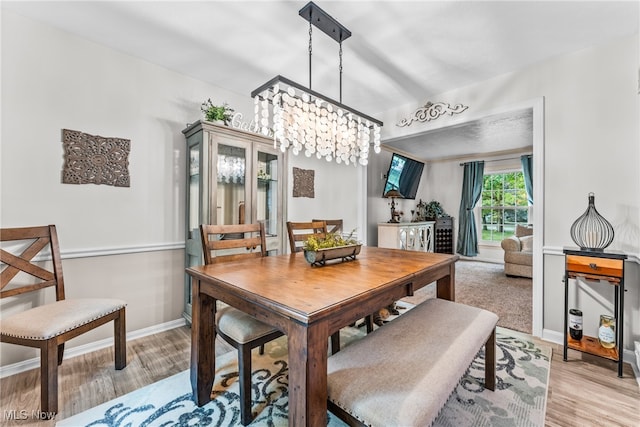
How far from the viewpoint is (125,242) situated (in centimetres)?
231

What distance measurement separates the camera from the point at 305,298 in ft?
3.48

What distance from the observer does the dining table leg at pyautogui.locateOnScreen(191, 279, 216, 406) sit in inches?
58.9

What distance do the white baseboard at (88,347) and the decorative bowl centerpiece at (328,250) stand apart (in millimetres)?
1716

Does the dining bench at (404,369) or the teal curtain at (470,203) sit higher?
the teal curtain at (470,203)

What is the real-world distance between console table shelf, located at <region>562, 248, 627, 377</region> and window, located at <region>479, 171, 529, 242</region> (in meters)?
4.38

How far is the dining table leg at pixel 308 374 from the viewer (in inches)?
36.1

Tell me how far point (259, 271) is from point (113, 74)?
211cm

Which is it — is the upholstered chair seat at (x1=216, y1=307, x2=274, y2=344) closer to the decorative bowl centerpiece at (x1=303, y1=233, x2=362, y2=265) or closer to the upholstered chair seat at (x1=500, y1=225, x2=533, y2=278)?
the decorative bowl centerpiece at (x1=303, y1=233, x2=362, y2=265)

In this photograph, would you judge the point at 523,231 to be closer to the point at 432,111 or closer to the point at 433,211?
the point at 433,211

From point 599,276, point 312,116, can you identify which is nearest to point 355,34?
point 312,116

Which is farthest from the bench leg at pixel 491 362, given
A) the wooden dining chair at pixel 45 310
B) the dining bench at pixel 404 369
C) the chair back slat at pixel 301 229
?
the wooden dining chair at pixel 45 310

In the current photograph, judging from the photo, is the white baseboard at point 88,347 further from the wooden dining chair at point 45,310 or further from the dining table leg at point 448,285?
the dining table leg at point 448,285

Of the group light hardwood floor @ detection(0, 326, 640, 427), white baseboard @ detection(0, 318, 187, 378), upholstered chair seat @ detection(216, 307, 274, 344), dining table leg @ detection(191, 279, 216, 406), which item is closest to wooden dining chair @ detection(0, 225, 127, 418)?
light hardwood floor @ detection(0, 326, 640, 427)

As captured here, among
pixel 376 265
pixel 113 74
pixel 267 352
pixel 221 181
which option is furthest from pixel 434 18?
pixel 267 352
